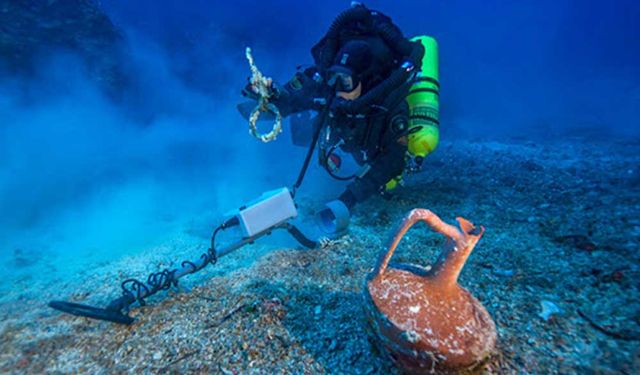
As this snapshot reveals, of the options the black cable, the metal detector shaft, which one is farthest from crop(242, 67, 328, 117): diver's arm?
the metal detector shaft

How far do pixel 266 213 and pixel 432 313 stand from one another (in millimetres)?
2057

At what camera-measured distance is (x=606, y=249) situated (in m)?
2.82

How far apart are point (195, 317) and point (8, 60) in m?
13.9

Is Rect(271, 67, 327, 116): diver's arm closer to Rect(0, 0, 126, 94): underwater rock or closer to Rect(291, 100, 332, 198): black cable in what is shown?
Rect(291, 100, 332, 198): black cable

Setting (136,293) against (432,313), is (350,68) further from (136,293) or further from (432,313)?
(136,293)

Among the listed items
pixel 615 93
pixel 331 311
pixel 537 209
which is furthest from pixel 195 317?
pixel 615 93

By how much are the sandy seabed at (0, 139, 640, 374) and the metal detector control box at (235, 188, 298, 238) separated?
1.99 ft

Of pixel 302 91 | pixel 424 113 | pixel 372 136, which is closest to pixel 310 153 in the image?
pixel 372 136

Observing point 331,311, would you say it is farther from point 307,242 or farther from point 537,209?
point 537,209

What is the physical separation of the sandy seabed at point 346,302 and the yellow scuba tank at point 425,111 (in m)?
1.12

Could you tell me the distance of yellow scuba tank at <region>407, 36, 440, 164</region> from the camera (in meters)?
4.59

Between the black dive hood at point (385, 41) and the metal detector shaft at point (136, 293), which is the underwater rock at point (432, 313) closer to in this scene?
the metal detector shaft at point (136, 293)

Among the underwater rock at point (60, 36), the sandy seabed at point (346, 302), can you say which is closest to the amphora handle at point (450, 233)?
the sandy seabed at point (346, 302)

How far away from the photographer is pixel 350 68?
4.13m
